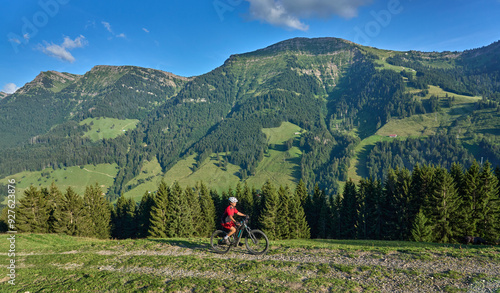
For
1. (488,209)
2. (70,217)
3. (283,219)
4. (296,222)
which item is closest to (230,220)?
(283,219)

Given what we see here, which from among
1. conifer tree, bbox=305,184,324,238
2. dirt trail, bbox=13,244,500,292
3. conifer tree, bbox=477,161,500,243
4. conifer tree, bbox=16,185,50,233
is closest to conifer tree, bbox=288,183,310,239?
conifer tree, bbox=305,184,324,238

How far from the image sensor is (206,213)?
7000cm

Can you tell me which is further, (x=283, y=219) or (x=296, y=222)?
(x=296, y=222)

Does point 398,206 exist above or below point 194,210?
above

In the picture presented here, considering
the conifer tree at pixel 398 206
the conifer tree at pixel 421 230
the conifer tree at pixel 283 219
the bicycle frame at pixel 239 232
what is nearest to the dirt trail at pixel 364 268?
the bicycle frame at pixel 239 232

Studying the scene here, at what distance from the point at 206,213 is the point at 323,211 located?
33.4 m

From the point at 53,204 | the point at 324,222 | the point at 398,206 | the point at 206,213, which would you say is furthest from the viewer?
the point at 206,213

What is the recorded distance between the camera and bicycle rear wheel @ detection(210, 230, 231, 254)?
18862 mm

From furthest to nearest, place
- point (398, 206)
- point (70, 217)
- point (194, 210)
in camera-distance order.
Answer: point (194, 210) < point (398, 206) < point (70, 217)

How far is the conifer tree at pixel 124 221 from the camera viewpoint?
7581cm

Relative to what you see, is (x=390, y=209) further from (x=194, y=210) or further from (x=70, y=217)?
(x=70, y=217)

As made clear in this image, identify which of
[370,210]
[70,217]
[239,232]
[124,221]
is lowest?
[124,221]

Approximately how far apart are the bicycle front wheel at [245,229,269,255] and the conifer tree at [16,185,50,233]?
5467 centimetres

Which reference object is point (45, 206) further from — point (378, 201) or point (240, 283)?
point (378, 201)
